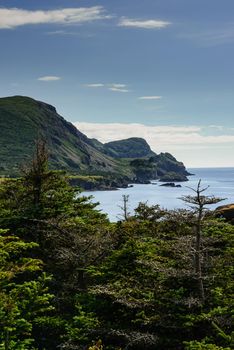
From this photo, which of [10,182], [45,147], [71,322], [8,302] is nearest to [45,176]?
[45,147]

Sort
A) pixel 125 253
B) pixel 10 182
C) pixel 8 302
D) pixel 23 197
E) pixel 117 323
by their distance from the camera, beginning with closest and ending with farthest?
pixel 8 302 < pixel 117 323 < pixel 125 253 < pixel 23 197 < pixel 10 182

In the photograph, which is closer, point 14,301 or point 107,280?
point 14,301

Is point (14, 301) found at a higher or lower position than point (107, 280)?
higher

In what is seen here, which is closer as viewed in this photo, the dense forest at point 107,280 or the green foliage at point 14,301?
→ the green foliage at point 14,301

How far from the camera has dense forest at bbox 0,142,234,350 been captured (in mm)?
16859

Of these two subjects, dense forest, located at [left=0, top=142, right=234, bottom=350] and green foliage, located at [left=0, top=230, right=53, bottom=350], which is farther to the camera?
dense forest, located at [left=0, top=142, right=234, bottom=350]

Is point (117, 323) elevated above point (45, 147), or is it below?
below

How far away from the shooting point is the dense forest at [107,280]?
16.9 metres

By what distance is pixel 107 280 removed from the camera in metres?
21.4

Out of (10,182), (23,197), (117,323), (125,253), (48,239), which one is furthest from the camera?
(10,182)

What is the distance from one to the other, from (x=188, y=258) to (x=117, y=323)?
4.32m

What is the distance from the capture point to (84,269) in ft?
72.6

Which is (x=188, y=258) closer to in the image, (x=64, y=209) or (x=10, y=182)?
(x=64, y=209)

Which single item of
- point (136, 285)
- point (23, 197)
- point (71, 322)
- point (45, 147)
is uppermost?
point (45, 147)
